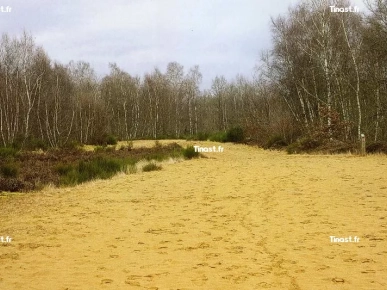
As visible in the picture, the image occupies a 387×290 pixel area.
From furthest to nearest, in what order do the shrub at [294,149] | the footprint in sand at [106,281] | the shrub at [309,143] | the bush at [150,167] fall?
the shrub at [294,149] → the shrub at [309,143] → the bush at [150,167] → the footprint in sand at [106,281]

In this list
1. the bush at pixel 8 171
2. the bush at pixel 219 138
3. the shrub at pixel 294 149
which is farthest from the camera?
the bush at pixel 219 138

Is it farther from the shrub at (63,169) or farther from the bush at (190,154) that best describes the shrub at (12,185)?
the bush at (190,154)

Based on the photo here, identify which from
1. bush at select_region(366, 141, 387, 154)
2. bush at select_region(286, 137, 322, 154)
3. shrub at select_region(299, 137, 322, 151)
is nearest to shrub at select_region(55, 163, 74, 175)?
bush at select_region(286, 137, 322, 154)

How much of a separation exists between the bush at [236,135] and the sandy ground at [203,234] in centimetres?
2234

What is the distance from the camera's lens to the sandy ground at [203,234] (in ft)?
16.1

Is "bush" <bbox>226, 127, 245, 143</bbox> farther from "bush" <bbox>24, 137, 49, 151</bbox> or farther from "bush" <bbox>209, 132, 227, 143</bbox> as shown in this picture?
"bush" <bbox>24, 137, 49, 151</bbox>

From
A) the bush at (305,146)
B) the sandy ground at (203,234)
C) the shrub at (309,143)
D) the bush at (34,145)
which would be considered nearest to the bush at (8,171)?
the sandy ground at (203,234)

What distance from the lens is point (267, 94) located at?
38188mm

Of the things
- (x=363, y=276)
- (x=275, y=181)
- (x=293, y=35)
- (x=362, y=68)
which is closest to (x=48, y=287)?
(x=363, y=276)

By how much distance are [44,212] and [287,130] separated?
66.8 ft

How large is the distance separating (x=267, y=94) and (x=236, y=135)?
5716 mm

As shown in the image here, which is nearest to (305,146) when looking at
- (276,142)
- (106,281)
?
(276,142)

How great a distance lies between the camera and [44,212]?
9.30 m

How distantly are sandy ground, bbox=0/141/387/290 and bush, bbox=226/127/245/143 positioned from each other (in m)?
22.3
